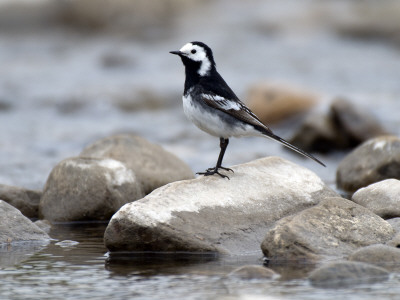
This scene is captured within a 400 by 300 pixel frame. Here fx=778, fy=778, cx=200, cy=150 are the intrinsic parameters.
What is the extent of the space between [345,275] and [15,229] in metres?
3.54

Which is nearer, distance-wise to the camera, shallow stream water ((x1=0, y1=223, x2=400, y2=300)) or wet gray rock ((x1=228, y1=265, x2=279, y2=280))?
shallow stream water ((x1=0, y1=223, x2=400, y2=300))

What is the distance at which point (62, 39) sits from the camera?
31.6 metres

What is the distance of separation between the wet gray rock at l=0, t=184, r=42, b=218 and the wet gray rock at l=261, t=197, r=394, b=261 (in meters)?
3.83

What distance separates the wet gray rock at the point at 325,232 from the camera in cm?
677

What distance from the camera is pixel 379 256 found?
644 cm

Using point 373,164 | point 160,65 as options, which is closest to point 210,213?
point 373,164

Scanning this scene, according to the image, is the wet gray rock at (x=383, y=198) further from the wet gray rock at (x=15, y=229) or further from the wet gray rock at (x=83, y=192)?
the wet gray rock at (x=15, y=229)

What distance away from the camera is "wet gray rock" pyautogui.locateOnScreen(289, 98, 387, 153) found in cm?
1508

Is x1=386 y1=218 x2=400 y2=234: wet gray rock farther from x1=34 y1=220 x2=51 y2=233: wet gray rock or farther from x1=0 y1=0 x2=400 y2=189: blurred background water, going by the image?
x1=0 y1=0 x2=400 y2=189: blurred background water

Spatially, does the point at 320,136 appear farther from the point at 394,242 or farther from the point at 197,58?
the point at 394,242

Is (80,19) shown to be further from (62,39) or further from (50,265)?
(50,265)

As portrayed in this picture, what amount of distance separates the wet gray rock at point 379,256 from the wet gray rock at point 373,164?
4.30 m

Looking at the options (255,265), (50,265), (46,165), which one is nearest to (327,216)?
(255,265)

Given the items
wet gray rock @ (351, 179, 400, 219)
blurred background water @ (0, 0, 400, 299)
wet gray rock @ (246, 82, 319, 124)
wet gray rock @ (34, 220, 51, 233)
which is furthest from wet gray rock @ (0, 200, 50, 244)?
wet gray rock @ (246, 82, 319, 124)
